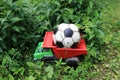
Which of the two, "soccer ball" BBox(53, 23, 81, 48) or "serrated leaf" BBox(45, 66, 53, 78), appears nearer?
"serrated leaf" BBox(45, 66, 53, 78)

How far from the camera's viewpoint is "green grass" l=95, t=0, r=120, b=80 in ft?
12.2

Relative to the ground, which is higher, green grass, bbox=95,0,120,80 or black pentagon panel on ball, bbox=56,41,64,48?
black pentagon panel on ball, bbox=56,41,64,48

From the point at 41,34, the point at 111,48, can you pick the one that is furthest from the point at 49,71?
the point at 111,48

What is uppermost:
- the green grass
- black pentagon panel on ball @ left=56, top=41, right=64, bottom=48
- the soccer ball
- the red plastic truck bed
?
the soccer ball

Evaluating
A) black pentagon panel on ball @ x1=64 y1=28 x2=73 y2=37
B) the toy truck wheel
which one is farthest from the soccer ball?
the toy truck wheel

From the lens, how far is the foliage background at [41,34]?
3.62 m

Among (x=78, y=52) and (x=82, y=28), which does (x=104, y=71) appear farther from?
(x=82, y=28)

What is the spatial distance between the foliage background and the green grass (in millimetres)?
78

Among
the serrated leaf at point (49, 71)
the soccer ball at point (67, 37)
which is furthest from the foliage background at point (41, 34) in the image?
the soccer ball at point (67, 37)

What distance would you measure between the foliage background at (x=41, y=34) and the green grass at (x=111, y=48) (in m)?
0.08

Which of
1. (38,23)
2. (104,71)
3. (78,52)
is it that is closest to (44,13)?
(38,23)

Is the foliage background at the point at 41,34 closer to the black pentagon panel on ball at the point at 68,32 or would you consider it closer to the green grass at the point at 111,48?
the green grass at the point at 111,48

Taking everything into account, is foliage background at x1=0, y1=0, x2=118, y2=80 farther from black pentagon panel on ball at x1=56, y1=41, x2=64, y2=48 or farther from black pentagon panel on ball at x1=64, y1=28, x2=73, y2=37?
black pentagon panel on ball at x1=64, y1=28, x2=73, y2=37

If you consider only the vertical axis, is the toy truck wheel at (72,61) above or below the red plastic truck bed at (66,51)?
below
